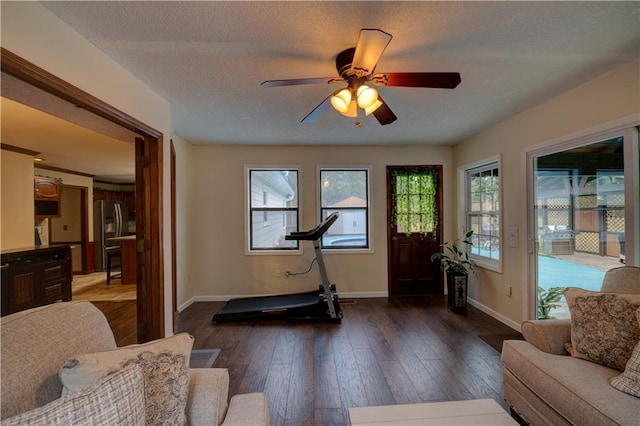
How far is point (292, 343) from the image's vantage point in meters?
2.96

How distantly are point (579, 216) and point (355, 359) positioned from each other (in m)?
2.47

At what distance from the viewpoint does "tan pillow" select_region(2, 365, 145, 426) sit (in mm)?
691

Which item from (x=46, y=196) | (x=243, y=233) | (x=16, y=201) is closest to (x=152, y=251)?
(x=243, y=233)

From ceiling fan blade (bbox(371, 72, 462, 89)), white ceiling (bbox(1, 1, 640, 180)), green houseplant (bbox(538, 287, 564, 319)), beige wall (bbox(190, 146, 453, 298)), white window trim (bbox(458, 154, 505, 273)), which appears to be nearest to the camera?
white ceiling (bbox(1, 1, 640, 180))

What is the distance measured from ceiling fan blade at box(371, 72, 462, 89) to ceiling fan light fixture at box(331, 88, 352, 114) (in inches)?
7.3

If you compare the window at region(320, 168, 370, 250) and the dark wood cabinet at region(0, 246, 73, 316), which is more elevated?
the window at region(320, 168, 370, 250)

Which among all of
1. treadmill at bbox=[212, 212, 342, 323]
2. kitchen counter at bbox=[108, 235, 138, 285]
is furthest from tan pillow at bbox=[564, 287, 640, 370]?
kitchen counter at bbox=[108, 235, 138, 285]

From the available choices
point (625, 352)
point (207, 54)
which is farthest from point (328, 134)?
point (625, 352)

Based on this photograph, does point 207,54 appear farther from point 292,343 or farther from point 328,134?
point 292,343

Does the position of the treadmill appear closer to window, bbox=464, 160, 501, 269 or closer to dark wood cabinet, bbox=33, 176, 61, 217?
window, bbox=464, 160, 501, 269

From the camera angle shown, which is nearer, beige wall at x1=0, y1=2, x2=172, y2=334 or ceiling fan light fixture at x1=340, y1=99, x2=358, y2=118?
beige wall at x1=0, y1=2, x2=172, y2=334

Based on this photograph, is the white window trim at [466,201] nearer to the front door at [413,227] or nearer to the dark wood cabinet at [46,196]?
the front door at [413,227]

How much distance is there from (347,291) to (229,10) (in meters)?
3.93

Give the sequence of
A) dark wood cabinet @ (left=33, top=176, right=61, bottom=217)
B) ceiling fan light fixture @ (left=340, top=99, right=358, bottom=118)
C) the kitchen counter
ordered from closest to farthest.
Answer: ceiling fan light fixture @ (left=340, top=99, right=358, bottom=118)
dark wood cabinet @ (left=33, top=176, right=61, bottom=217)
the kitchen counter
